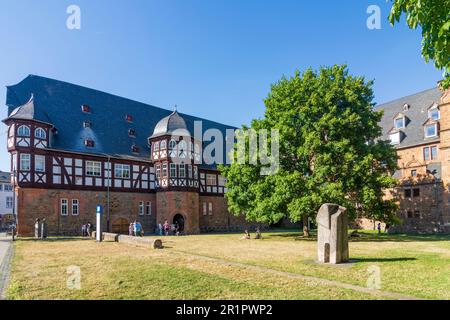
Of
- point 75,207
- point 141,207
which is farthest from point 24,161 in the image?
point 141,207

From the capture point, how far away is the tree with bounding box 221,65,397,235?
78.9 ft

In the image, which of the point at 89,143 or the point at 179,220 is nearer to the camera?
the point at 89,143

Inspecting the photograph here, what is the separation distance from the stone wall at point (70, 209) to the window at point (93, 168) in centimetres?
174

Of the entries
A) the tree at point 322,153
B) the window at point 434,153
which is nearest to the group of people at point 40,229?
the tree at point 322,153

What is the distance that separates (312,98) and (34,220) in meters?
24.7

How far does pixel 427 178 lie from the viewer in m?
36.9

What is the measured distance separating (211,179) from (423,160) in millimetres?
23689

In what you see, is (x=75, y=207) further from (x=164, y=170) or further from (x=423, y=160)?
(x=423, y=160)

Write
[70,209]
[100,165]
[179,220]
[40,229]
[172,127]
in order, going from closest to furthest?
[40,229]
[70,209]
[100,165]
[172,127]
[179,220]

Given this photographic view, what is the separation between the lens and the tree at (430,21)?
7137mm

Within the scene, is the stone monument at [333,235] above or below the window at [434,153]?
below

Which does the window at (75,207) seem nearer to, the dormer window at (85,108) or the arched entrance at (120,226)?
the arched entrance at (120,226)

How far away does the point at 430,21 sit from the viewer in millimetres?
7527

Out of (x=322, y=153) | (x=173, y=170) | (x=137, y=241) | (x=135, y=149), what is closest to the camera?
(x=137, y=241)
